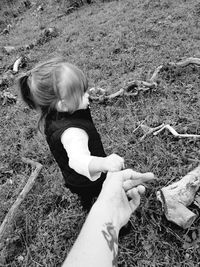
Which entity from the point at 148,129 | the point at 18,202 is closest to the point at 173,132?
the point at 148,129

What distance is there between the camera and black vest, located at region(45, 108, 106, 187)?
96.7 inches

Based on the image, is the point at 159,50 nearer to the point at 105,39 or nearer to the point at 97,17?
the point at 105,39

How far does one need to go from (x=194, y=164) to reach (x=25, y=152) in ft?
8.59

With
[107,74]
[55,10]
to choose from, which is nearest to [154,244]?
[107,74]

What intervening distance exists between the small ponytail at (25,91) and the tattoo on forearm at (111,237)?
1.33 meters

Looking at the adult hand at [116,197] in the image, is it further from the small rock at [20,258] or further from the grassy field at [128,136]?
the small rock at [20,258]

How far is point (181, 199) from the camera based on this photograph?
111 inches

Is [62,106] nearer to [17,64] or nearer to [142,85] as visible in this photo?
[142,85]

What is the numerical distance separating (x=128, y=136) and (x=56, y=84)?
203 cm

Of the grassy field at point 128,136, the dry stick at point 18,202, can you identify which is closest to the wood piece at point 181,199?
the grassy field at point 128,136

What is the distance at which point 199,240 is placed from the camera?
2.71m

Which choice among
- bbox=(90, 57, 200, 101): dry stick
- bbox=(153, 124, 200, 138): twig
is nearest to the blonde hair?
bbox=(153, 124, 200, 138): twig

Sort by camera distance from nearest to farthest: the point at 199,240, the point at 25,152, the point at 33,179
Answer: the point at 199,240 < the point at 33,179 < the point at 25,152

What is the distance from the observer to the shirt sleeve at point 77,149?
2.15m
